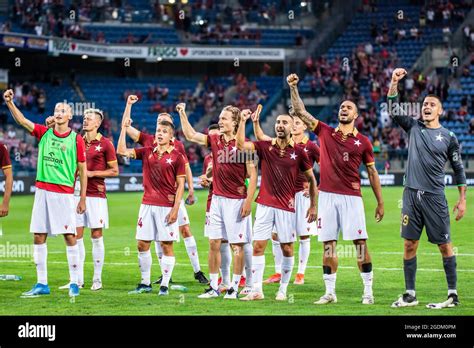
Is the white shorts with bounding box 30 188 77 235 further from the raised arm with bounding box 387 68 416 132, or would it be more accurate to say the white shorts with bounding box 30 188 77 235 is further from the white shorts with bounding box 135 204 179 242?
the raised arm with bounding box 387 68 416 132

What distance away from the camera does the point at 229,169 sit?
1393cm

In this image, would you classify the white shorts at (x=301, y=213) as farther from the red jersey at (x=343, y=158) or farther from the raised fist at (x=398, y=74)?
the raised fist at (x=398, y=74)

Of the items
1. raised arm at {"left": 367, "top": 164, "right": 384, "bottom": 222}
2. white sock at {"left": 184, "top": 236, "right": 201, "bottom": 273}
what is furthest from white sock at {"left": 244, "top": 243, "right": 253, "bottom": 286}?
raised arm at {"left": 367, "top": 164, "right": 384, "bottom": 222}

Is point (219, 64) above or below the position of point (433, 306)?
above

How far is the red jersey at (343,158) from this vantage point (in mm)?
12875

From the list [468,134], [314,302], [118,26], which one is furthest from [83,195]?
[118,26]

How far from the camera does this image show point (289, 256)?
13391mm

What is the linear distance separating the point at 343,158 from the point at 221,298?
102 inches

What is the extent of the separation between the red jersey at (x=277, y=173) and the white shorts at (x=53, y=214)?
105 inches

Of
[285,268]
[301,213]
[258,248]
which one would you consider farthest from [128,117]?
[301,213]

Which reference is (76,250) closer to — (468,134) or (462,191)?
(462,191)

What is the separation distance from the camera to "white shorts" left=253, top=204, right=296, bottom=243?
1328 centimetres

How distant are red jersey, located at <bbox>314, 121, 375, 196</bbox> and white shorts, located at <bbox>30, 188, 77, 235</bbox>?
3604 mm

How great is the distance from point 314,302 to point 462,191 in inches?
95.8
